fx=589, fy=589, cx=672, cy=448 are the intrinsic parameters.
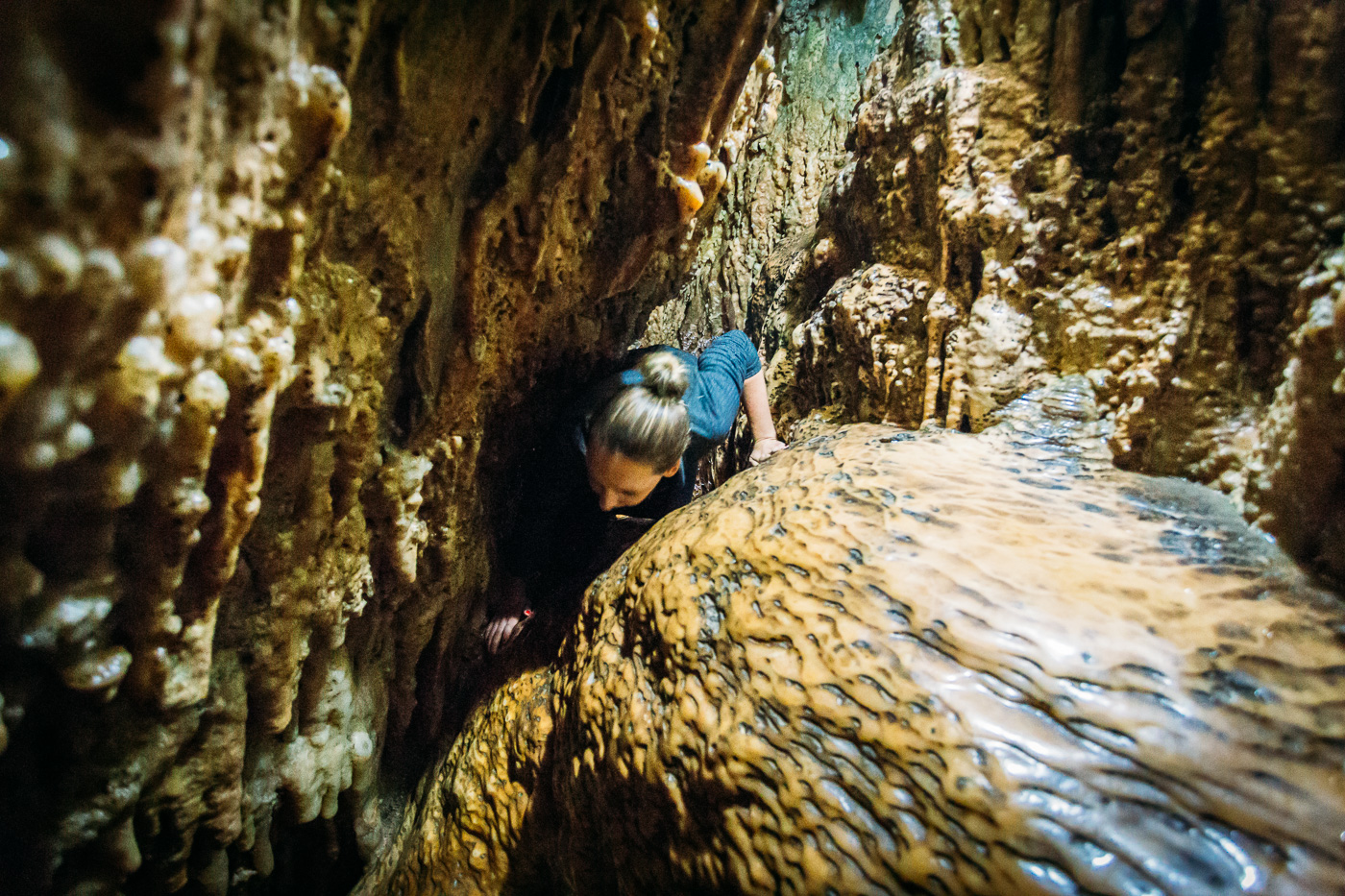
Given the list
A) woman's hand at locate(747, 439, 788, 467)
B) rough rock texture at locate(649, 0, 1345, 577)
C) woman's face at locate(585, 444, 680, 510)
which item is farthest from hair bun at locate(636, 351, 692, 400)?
→ rough rock texture at locate(649, 0, 1345, 577)

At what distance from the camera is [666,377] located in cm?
213

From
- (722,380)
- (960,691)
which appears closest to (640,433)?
(722,380)

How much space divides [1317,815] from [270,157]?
1775mm

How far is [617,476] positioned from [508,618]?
89cm

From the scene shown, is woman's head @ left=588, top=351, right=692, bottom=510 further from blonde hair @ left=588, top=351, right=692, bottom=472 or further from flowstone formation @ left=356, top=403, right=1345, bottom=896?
flowstone formation @ left=356, top=403, right=1345, bottom=896

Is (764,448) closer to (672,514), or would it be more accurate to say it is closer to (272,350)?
(672,514)

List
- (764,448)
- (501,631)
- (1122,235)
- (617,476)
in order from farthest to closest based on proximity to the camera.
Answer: (764,448), (501,631), (617,476), (1122,235)

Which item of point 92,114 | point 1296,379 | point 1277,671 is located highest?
point 92,114

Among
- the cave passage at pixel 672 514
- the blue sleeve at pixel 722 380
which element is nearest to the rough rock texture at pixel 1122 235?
A: the cave passage at pixel 672 514

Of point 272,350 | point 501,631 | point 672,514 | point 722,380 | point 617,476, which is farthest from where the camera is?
point 722,380

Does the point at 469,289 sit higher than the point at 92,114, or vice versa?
the point at 92,114

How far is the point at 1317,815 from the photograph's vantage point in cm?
83

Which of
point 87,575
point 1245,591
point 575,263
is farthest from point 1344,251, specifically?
point 87,575

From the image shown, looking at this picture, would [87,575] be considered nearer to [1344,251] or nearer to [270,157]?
[270,157]
